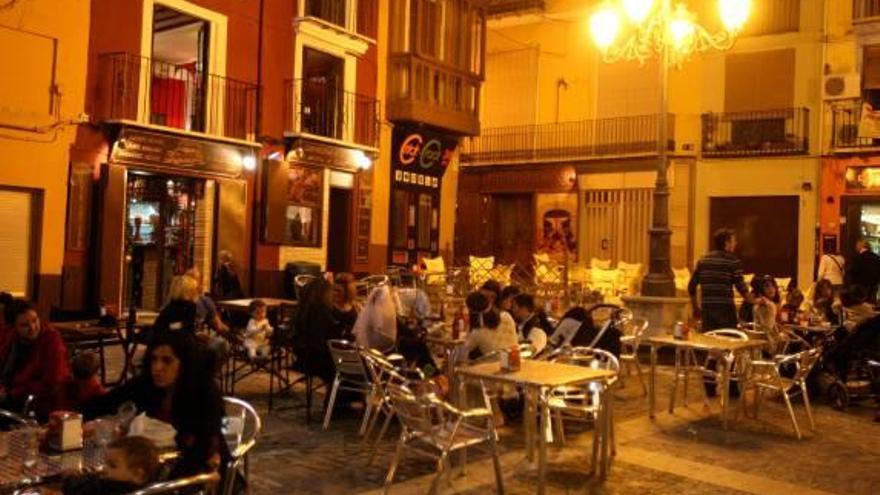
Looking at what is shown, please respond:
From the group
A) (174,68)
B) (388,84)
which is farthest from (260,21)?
(388,84)

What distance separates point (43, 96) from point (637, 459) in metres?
10.1

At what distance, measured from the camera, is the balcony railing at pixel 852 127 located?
61.6ft

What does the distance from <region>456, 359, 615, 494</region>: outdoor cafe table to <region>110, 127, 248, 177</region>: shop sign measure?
8968 mm

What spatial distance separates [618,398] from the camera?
8938 mm

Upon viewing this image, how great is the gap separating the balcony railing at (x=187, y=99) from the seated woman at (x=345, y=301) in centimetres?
692

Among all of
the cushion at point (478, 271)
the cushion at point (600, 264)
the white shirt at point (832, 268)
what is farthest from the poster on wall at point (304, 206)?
the white shirt at point (832, 268)

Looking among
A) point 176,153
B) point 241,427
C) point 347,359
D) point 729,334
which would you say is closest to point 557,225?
point 176,153

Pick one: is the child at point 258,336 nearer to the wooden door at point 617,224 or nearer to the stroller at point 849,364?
the stroller at point 849,364

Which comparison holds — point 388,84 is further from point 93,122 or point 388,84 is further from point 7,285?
point 7,285

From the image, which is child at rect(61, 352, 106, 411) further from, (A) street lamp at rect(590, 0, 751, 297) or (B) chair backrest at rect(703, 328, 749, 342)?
(A) street lamp at rect(590, 0, 751, 297)

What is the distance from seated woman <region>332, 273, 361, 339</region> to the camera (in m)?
7.75

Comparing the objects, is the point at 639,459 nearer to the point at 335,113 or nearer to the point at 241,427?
A: the point at 241,427

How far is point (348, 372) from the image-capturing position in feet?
22.7

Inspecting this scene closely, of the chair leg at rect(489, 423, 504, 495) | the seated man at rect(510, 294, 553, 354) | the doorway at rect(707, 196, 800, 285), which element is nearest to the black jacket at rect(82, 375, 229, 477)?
the chair leg at rect(489, 423, 504, 495)
